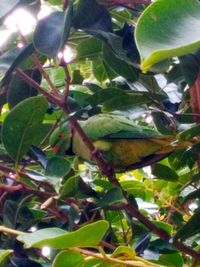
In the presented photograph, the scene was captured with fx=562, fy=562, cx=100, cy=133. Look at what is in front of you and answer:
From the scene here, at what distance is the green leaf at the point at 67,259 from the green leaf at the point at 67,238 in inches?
1.5

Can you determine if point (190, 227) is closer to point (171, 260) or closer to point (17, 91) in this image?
point (171, 260)

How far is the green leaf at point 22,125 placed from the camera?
35.4 inches

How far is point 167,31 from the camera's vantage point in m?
0.52

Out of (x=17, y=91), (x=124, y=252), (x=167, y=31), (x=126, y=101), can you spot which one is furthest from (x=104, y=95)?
(x=167, y=31)

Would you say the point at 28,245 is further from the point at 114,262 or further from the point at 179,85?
the point at 179,85

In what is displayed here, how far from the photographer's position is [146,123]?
1.63 metres

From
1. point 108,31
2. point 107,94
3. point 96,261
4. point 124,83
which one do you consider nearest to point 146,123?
point 124,83

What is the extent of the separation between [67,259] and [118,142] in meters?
0.93

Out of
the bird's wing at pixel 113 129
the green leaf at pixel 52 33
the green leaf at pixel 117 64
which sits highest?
the green leaf at pixel 52 33

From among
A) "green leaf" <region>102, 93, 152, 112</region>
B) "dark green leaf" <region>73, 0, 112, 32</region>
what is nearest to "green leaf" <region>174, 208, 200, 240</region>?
"green leaf" <region>102, 93, 152, 112</region>

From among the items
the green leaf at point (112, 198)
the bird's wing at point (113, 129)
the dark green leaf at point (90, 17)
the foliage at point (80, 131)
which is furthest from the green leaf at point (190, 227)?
the bird's wing at point (113, 129)

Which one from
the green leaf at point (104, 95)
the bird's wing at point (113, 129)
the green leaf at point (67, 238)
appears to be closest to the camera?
the green leaf at point (67, 238)

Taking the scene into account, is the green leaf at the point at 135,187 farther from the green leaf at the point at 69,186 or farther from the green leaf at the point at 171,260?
the green leaf at the point at 69,186

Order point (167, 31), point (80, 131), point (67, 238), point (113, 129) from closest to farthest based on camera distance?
point (167, 31)
point (67, 238)
point (80, 131)
point (113, 129)
